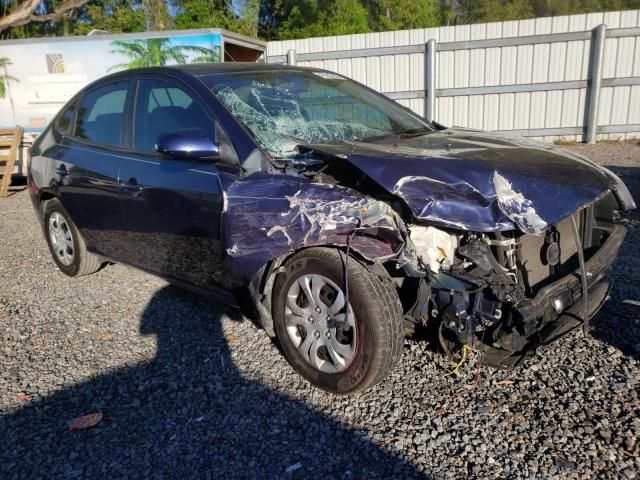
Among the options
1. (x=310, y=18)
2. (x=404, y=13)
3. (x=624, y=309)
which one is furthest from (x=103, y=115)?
(x=404, y=13)

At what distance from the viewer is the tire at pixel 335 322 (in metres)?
2.61

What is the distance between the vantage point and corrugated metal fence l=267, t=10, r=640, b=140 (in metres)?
10.8

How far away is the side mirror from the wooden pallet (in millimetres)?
8161

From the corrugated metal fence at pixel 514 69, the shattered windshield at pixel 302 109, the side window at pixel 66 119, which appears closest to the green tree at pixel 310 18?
the corrugated metal fence at pixel 514 69

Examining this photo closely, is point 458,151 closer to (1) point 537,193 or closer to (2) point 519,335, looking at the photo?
(1) point 537,193

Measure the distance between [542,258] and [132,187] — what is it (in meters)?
2.65

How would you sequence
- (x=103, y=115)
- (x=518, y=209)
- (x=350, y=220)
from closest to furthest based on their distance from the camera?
(x=518, y=209)
(x=350, y=220)
(x=103, y=115)

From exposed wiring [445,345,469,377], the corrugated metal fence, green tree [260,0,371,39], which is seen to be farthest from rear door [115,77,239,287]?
green tree [260,0,371,39]

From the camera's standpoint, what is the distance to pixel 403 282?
285 cm

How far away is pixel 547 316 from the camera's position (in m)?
2.65

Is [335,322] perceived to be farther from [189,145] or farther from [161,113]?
[161,113]

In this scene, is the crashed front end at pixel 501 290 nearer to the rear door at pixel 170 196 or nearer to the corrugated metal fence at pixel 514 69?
the rear door at pixel 170 196

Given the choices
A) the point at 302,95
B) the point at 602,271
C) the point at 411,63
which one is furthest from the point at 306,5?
the point at 602,271

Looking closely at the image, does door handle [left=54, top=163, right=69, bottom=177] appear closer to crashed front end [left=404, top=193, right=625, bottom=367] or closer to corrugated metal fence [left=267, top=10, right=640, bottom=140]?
crashed front end [left=404, top=193, right=625, bottom=367]
